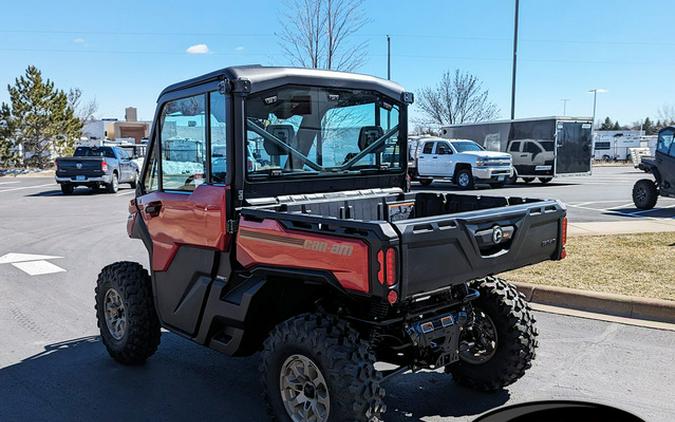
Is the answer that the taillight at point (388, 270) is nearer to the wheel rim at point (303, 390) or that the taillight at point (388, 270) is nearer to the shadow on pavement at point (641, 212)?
the wheel rim at point (303, 390)

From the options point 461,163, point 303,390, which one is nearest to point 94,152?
point 461,163

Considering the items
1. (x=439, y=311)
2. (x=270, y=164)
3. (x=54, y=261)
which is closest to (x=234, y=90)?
(x=270, y=164)

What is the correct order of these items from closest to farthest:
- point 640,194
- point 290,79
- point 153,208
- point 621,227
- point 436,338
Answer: point 436,338
point 290,79
point 153,208
point 621,227
point 640,194

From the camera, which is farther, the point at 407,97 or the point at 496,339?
the point at 407,97

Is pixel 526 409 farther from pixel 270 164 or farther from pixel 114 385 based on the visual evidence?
pixel 114 385

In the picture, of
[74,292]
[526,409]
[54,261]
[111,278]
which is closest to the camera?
[526,409]

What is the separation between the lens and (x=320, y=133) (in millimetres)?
4383

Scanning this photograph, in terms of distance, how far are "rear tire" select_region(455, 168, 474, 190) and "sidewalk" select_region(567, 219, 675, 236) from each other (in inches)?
414

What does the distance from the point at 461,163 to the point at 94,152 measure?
14460mm

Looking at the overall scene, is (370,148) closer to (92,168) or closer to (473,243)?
(473,243)

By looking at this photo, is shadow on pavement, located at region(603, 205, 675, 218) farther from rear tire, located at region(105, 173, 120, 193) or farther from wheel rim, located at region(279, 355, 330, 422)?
rear tire, located at region(105, 173, 120, 193)

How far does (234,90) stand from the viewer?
3.75 m

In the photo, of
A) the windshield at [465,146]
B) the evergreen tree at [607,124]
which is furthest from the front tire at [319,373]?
the evergreen tree at [607,124]

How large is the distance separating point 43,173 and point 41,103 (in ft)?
13.8
